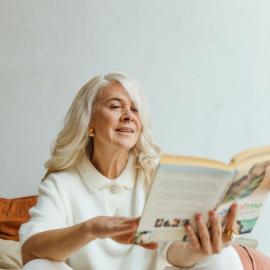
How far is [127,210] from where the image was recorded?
144cm

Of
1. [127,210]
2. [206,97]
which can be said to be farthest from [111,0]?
[127,210]

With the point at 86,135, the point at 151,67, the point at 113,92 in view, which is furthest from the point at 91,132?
the point at 151,67

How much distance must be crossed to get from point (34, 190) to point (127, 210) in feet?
2.85

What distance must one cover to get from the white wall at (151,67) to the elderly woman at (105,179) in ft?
2.36

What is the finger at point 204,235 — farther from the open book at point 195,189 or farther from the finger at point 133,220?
the finger at point 133,220

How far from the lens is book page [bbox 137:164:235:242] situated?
96 centimetres

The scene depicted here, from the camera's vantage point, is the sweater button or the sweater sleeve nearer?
the sweater sleeve

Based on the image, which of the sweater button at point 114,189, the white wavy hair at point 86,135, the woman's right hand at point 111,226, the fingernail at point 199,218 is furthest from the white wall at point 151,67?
the fingernail at point 199,218

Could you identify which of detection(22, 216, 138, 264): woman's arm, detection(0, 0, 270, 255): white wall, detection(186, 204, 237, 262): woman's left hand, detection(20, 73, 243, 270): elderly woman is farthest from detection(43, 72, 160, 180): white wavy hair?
detection(0, 0, 270, 255): white wall

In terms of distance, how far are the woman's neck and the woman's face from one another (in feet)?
0.09

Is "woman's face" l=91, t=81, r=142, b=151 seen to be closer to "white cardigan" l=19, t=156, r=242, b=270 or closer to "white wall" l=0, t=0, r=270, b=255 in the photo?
"white cardigan" l=19, t=156, r=242, b=270

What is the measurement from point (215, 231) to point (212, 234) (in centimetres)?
2

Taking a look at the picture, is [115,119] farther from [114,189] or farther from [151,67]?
[151,67]

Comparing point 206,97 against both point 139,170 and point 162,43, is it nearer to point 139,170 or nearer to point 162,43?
point 162,43
